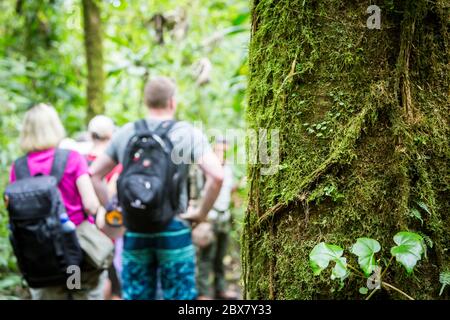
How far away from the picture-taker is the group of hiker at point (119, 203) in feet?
11.1

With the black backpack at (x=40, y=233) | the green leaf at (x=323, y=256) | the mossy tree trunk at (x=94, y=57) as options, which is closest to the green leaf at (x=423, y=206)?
the green leaf at (x=323, y=256)

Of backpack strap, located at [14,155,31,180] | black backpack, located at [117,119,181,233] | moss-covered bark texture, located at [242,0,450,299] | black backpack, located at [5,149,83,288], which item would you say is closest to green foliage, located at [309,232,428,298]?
moss-covered bark texture, located at [242,0,450,299]

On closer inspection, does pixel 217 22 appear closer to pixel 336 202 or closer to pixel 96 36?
pixel 96 36

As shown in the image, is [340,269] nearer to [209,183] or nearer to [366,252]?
[366,252]

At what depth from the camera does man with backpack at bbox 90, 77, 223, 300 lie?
3.53 m

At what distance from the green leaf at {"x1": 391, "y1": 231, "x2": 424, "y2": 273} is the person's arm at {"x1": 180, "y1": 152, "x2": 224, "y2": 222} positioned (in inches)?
90.5

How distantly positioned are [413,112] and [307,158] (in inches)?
16.5

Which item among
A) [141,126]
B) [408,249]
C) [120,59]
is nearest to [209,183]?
[141,126]

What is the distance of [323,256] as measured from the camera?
1565 millimetres

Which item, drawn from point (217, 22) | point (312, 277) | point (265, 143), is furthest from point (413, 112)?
point (217, 22)

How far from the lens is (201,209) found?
388 centimetres

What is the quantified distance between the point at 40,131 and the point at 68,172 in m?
0.40

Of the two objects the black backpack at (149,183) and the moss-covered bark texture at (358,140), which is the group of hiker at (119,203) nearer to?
the black backpack at (149,183)

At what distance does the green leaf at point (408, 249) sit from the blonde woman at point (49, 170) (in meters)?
2.66
